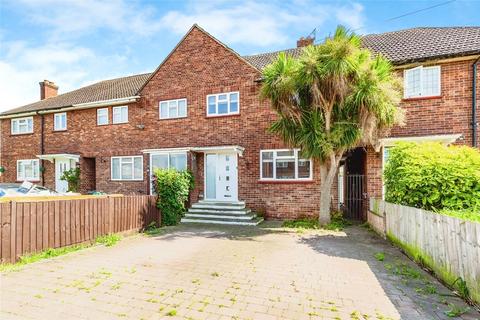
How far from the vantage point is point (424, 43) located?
39.0 feet

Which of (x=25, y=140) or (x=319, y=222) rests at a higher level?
(x=25, y=140)

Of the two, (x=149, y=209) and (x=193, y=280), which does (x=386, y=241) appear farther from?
(x=149, y=209)

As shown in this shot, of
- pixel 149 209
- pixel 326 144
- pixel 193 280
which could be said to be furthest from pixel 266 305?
pixel 149 209

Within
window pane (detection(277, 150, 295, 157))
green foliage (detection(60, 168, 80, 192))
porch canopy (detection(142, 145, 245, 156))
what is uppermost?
porch canopy (detection(142, 145, 245, 156))

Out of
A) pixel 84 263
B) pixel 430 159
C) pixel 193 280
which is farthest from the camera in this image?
pixel 430 159

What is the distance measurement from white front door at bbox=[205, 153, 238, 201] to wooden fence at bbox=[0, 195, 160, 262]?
4036 millimetres

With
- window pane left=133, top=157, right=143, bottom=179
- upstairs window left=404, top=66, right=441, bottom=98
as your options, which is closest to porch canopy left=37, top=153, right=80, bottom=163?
window pane left=133, top=157, right=143, bottom=179

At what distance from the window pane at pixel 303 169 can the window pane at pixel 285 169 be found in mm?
261

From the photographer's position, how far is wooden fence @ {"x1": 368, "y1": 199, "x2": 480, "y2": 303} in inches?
164

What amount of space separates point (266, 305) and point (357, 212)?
32.7 ft

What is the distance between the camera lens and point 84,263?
6258 mm

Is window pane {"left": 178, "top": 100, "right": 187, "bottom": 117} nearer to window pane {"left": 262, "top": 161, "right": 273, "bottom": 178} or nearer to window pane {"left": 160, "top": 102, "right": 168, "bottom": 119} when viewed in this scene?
window pane {"left": 160, "top": 102, "right": 168, "bottom": 119}

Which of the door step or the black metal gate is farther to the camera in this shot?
the black metal gate

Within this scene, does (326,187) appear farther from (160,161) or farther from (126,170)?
(126,170)
